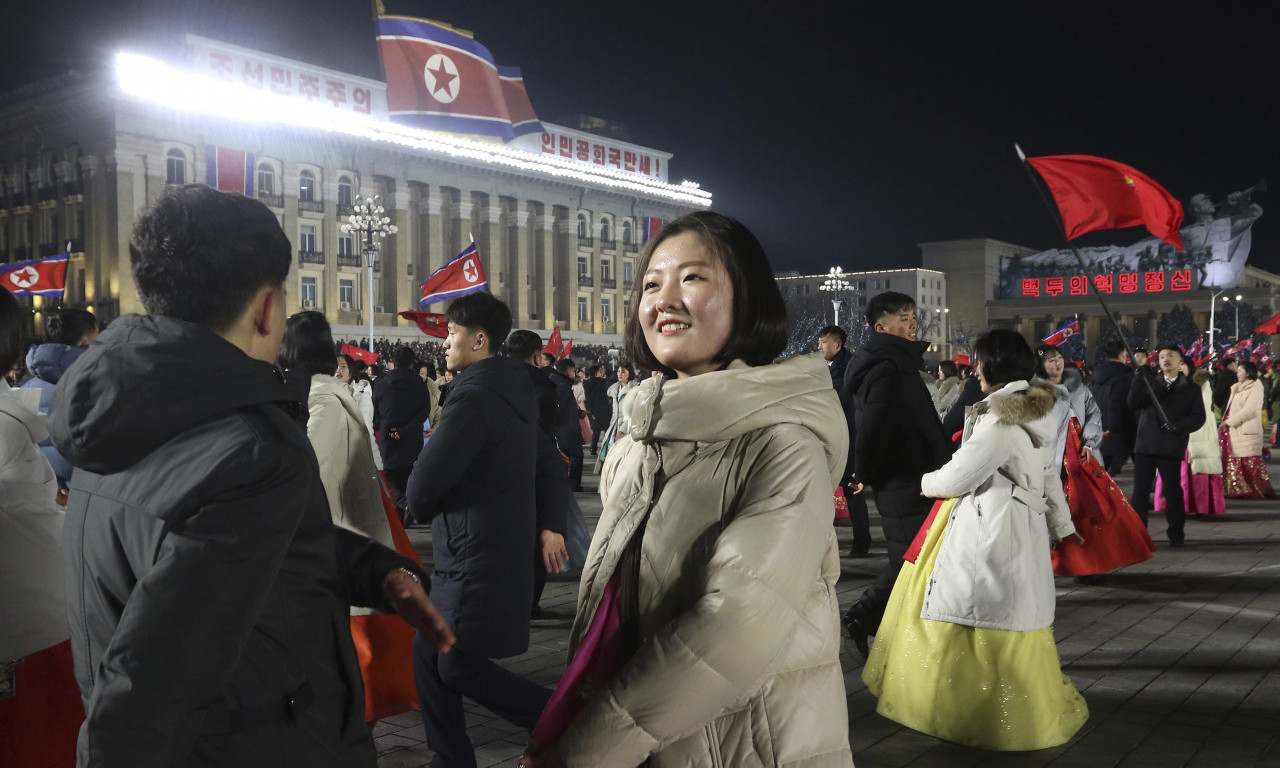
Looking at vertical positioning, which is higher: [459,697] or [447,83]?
[447,83]

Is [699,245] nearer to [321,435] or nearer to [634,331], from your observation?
[634,331]

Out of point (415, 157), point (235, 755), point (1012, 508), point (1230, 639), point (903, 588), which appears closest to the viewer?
point (235, 755)

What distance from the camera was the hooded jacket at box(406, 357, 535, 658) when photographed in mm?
3633

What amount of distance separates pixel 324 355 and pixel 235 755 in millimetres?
2872

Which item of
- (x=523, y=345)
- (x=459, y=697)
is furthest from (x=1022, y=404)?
(x=523, y=345)

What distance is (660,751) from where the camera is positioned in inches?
68.4

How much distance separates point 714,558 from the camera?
1644 millimetres

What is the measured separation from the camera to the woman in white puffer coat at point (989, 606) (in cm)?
424

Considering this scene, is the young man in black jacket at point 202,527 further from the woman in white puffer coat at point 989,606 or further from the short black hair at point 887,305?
the short black hair at point 887,305

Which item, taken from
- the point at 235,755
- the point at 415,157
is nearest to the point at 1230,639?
the point at 235,755

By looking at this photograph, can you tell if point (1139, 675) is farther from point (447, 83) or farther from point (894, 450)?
point (447, 83)

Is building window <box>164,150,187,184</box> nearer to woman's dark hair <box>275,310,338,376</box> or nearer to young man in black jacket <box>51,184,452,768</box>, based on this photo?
woman's dark hair <box>275,310,338,376</box>

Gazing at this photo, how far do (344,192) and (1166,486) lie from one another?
150ft

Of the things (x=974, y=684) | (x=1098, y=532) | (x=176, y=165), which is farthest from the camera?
(x=176, y=165)
